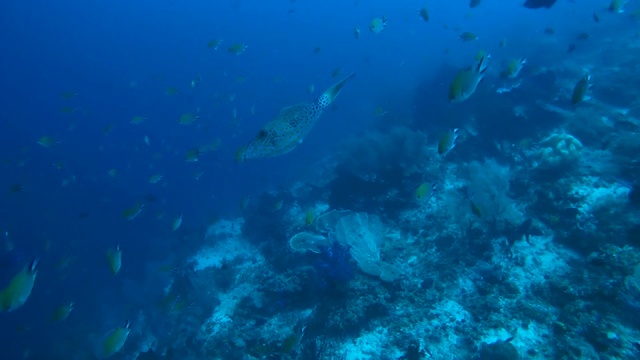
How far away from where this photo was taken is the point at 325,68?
73312 mm

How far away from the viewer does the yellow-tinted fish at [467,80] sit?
3.67 meters

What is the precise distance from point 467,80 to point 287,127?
2.06m

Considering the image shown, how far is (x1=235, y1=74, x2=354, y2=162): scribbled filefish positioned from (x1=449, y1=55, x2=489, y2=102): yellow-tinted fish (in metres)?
1.21

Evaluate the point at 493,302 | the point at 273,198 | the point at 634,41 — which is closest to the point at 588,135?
the point at 493,302

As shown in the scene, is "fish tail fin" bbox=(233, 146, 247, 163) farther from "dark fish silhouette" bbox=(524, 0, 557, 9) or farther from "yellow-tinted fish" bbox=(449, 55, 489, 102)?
"dark fish silhouette" bbox=(524, 0, 557, 9)

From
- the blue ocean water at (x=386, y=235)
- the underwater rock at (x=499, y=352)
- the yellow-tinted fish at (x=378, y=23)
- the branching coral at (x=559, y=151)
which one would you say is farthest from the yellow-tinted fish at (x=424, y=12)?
the underwater rock at (x=499, y=352)

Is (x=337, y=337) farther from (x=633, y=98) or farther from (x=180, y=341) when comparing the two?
(x=633, y=98)

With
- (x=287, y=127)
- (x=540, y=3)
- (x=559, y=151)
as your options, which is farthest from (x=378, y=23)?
(x=287, y=127)

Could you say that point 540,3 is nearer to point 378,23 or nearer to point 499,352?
point 378,23

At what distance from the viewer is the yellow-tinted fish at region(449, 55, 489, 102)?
3669mm

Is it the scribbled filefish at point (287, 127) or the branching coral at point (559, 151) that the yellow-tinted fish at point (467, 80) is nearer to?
the scribbled filefish at point (287, 127)

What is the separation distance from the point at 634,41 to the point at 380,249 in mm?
26755

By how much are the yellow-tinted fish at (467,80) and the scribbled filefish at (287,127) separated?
121 cm

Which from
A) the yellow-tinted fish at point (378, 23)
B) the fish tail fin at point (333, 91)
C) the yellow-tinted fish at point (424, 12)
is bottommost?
the yellow-tinted fish at point (424, 12)
